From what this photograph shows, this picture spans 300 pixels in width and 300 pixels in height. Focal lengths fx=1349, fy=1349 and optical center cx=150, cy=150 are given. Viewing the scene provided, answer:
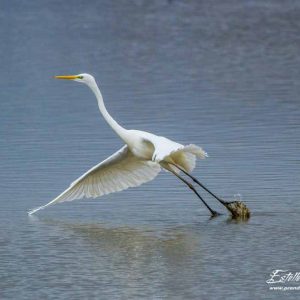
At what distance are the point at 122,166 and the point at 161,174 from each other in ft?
4.75

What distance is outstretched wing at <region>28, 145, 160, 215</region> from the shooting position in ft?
44.8

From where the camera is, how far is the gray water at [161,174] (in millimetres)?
10836

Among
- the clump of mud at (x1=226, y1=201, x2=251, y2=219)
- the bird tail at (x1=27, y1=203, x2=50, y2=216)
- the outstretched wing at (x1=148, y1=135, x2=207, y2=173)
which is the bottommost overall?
the clump of mud at (x1=226, y1=201, x2=251, y2=219)

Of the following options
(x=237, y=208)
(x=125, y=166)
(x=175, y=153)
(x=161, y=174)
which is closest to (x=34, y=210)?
(x=125, y=166)

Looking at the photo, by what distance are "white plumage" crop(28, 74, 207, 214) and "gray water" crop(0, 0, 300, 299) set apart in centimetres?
20

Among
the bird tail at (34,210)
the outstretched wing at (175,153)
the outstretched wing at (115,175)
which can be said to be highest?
the outstretched wing at (175,153)

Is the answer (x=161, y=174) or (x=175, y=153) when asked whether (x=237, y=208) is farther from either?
(x=161, y=174)

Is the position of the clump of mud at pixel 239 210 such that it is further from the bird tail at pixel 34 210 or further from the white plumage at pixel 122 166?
the bird tail at pixel 34 210

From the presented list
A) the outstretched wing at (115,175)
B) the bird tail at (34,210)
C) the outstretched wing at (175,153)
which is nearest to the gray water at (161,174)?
the bird tail at (34,210)

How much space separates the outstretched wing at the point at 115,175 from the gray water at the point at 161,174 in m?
0.19

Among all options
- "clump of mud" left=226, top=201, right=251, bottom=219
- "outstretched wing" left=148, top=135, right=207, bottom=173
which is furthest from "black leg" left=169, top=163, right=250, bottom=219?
"outstretched wing" left=148, top=135, right=207, bottom=173

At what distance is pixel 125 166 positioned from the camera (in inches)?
545

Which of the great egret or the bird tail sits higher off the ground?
the great egret

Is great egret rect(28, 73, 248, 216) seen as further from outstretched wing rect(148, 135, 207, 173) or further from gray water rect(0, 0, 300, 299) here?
gray water rect(0, 0, 300, 299)
